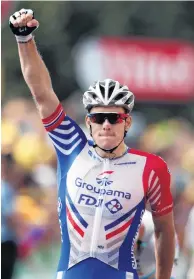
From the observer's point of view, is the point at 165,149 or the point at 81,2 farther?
the point at 81,2

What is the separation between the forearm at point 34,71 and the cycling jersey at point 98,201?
166 millimetres

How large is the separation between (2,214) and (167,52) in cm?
800

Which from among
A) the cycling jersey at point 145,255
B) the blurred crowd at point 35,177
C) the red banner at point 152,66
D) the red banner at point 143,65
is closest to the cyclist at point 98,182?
the cycling jersey at point 145,255

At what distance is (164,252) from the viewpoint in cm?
582

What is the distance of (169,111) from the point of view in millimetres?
17531

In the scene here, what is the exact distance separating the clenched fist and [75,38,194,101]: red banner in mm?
11443

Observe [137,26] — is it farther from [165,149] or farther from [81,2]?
[165,149]

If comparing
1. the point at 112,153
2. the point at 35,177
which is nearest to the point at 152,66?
the point at 35,177

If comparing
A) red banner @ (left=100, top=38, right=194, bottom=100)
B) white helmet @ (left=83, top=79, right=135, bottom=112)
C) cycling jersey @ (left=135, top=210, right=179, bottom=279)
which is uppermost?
white helmet @ (left=83, top=79, right=135, bottom=112)

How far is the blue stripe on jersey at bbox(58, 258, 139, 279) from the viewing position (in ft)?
18.3

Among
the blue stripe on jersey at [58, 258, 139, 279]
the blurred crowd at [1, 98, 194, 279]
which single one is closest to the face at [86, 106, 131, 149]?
the blue stripe on jersey at [58, 258, 139, 279]

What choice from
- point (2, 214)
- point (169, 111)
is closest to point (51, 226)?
point (2, 214)

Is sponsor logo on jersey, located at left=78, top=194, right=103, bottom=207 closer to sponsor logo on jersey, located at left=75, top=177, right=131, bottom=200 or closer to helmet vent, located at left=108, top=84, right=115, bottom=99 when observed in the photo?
sponsor logo on jersey, located at left=75, top=177, right=131, bottom=200

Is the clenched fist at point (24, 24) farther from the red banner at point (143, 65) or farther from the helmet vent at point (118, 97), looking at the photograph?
the red banner at point (143, 65)
